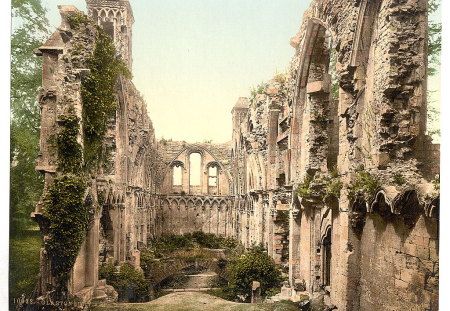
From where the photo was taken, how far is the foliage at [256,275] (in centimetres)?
1326

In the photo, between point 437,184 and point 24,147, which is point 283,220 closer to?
point 24,147

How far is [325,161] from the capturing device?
1073cm

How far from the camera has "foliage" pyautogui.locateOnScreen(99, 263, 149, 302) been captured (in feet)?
41.0

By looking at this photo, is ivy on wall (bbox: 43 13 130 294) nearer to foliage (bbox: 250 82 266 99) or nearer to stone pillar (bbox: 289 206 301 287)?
stone pillar (bbox: 289 206 301 287)

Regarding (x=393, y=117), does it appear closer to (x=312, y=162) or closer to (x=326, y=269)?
(x=312, y=162)

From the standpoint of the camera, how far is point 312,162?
10.7m

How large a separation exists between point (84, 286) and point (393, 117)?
358 inches

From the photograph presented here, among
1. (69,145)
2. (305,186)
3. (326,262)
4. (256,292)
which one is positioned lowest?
(256,292)

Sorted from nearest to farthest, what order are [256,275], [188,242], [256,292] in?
[256,292] < [256,275] < [188,242]

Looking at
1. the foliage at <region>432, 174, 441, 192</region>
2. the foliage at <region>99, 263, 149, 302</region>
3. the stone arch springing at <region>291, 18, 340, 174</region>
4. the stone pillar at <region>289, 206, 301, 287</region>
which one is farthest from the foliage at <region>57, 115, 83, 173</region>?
the foliage at <region>432, 174, 441, 192</region>

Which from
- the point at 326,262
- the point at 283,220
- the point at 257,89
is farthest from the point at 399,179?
the point at 257,89

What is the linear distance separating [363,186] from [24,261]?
765 cm

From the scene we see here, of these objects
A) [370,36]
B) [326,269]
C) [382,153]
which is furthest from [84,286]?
[370,36]

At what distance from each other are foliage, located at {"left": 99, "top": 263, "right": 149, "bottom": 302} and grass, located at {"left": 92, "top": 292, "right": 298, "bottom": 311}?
323 cm
